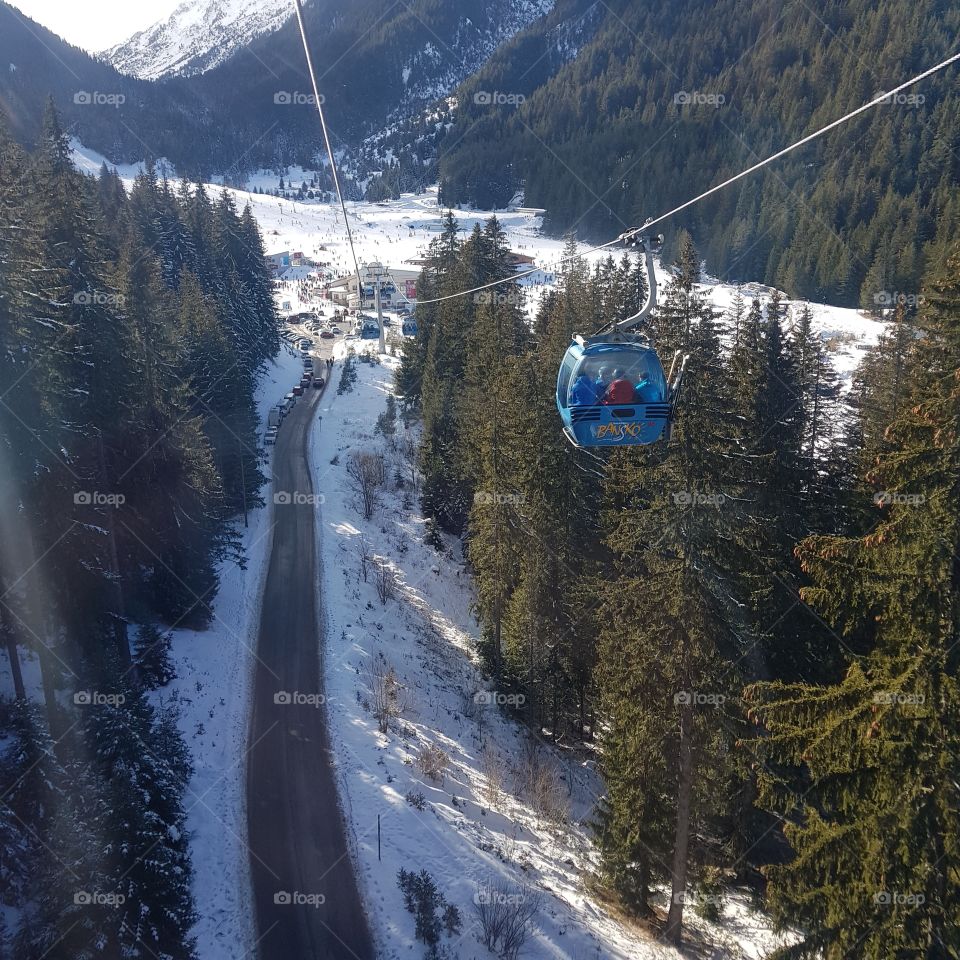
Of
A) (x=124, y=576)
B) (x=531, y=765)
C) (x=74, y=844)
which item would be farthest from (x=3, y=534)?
(x=531, y=765)

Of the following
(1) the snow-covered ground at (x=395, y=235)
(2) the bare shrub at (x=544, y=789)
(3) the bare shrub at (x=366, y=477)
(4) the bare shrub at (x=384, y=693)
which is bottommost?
(2) the bare shrub at (x=544, y=789)

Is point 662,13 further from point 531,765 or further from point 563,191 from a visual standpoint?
point 531,765

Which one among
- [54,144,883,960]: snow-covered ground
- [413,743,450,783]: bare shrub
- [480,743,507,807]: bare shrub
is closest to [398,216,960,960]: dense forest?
[54,144,883,960]: snow-covered ground

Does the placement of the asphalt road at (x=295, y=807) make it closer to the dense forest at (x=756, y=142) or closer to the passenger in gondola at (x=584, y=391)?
the passenger in gondola at (x=584, y=391)

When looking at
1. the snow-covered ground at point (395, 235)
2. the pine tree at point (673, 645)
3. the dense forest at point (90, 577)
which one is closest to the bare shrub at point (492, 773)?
the pine tree at point (673, 645)

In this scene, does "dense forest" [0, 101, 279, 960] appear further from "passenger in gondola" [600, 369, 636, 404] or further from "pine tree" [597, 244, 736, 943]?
"passenger in gondola" [600, 369, 636, 404]

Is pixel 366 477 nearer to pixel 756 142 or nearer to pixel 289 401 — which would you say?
pixel 289 401
